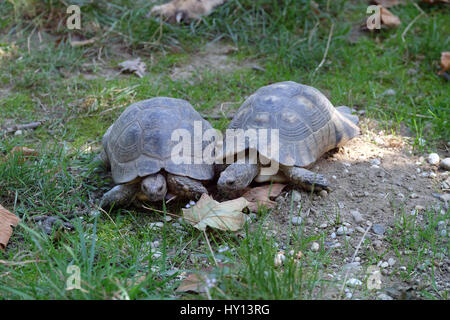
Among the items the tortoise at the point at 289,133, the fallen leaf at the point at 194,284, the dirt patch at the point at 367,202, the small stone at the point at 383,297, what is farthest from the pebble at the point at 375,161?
the fallen leaf at the point at 194,284

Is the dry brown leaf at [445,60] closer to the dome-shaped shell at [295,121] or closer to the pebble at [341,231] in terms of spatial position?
the dome-shaped shell at [295,121]

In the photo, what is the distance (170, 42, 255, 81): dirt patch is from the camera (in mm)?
5074

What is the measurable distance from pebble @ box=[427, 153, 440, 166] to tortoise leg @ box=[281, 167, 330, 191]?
3.07 feet

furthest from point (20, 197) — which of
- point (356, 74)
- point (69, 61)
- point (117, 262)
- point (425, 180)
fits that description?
point (356, 74)

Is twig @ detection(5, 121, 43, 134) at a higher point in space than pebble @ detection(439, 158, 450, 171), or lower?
higher

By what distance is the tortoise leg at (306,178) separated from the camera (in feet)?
10.7

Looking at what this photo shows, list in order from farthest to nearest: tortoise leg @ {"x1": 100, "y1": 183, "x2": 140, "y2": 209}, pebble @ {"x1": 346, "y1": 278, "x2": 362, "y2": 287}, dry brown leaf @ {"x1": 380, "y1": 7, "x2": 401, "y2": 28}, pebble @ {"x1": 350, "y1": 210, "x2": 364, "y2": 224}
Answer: dry brown leaf @ {"x1": 380, "y1": 7, "x2": 401, "y2": 28} < tortoise leg @ {"x1": 100, "y1": 183, "x2": 140, "y2": 209} < pebble @ {"x1": 350, "y1": 210, "x2": 364, "y2": 224} < pebble @ {"x1": 346, "y1": 278, "x2": 362, "y2": 287}

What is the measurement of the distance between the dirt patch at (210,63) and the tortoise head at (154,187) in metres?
2.02

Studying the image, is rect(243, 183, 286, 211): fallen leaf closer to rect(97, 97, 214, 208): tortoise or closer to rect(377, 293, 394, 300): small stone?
rect(97, 97, 214, 208): tortoise

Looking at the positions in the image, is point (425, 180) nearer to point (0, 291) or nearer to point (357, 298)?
point (357, 298)

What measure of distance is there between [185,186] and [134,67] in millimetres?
2352

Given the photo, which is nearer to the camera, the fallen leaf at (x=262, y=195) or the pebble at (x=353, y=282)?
the pebble at (x=353, y=282)

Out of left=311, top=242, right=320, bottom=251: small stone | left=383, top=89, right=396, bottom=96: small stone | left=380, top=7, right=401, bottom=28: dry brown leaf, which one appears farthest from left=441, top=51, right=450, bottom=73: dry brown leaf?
left=311, top=242, right=320, bottom=251: small stone

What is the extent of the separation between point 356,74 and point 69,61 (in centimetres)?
296
